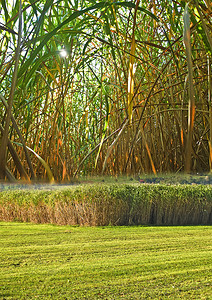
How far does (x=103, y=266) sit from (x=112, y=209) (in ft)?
3.81

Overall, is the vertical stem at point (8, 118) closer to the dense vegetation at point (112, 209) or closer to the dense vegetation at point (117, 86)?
the dense vegetation at point (117, 86)

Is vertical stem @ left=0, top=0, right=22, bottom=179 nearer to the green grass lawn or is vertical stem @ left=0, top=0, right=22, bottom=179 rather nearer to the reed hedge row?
the green grass lawn

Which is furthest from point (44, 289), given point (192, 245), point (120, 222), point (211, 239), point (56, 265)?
point (120, 222)

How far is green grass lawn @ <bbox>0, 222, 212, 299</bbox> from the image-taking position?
829 millimetres

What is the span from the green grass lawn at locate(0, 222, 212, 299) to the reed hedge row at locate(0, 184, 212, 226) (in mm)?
554

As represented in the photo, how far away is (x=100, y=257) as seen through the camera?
1181 mm

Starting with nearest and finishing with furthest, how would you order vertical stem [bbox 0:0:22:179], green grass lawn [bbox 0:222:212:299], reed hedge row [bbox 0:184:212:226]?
1. vertical stem [bbox 0:0:22:179]
2. green grass lawn [bbox 0:222:212:299]
3. reed hedge row [bbox 0:184:212:226]

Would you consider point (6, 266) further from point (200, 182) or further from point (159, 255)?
point (200, 182)

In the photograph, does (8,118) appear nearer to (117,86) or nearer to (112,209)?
(117,86)

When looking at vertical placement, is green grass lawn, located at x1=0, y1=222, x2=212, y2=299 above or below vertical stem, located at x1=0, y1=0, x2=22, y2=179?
below

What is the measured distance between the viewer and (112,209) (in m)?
2.21

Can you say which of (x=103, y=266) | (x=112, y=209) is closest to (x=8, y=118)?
(x=103, y=266)

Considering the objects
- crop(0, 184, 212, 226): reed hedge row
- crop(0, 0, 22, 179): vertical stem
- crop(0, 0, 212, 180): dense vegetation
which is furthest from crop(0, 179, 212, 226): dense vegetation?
crop(0, 0, 22, 179): vertical stem

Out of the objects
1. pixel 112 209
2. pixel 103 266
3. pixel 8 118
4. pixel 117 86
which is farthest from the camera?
pixel 112 209
